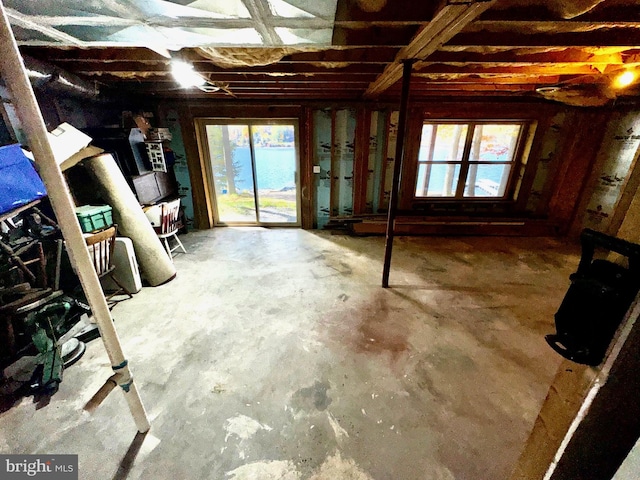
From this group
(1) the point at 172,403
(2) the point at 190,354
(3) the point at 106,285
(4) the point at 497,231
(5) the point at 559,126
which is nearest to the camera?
(1) the point at 172,403

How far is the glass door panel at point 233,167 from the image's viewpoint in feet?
22.4

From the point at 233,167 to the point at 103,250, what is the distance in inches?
200

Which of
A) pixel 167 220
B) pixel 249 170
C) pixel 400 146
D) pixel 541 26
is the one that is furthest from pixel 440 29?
pixel 249 170

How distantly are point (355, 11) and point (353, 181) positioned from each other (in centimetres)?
338

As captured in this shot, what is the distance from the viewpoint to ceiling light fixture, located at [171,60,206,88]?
2.36 m

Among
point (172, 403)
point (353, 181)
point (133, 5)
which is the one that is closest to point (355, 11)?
point (133, 5)

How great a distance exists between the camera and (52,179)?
1053mm

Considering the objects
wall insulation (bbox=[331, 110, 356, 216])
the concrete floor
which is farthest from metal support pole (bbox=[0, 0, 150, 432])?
wall insulation (bbox=[331, 110, 356, 216])

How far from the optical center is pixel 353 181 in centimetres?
482

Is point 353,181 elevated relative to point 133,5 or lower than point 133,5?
lower

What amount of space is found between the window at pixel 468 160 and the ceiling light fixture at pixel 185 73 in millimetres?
3457

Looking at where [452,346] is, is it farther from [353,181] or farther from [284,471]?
[353,181]

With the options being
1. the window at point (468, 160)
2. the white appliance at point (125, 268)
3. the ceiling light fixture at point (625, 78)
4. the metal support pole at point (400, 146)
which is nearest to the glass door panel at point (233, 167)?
the white appliance at point (125, 268)

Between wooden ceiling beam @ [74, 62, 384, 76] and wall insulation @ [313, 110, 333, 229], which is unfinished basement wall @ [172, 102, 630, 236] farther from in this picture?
wooden ceiling beam @ [74, 62, 384, 76]
